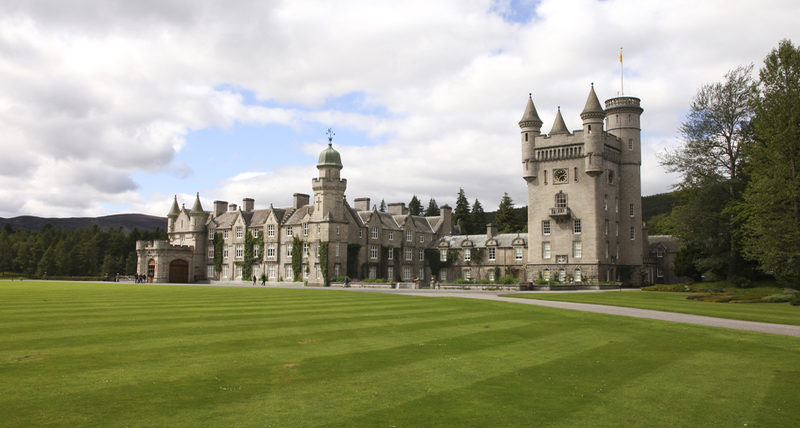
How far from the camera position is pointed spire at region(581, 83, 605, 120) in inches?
2392

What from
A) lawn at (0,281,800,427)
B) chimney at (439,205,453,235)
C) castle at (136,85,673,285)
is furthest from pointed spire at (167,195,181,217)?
Result: lawn at (0,281,800,427)

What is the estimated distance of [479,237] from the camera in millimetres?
76438

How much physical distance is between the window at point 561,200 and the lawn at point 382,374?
4555 centimetres

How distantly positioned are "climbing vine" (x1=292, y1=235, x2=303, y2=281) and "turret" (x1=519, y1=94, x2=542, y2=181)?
2735 centimetres

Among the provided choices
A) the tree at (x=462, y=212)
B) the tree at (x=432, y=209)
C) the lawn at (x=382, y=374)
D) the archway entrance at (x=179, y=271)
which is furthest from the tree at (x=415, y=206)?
the lawn at (x=382, y=374)

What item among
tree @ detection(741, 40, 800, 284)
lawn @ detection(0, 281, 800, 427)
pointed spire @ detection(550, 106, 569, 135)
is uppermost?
pointed spire @ detection(550, 106, 569, 135)

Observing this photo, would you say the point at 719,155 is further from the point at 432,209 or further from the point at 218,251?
the point at 432,209

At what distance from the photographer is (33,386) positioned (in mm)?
8953

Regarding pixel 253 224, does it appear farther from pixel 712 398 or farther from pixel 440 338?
pixel 712 398

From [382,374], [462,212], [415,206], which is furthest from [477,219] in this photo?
[382,374]

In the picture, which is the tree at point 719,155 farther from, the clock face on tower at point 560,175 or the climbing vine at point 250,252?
the climbing vine at point 250,252

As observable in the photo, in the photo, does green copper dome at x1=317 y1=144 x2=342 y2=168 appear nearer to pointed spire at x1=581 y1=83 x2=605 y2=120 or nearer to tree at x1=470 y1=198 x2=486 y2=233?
pointed spire at x1=581 y1=83 x2=605 y2=120

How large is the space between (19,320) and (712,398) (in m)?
17.7

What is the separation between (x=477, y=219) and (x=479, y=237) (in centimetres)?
3106
